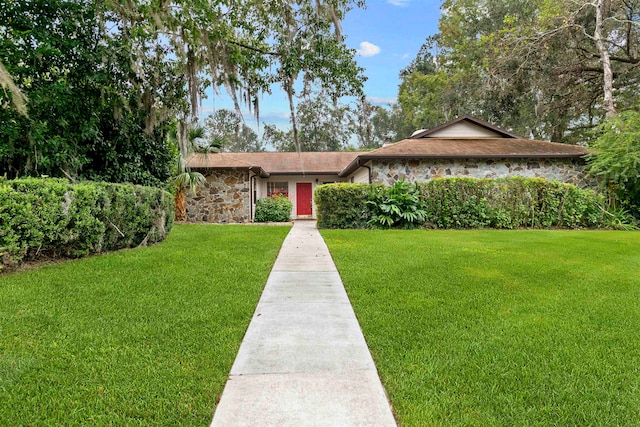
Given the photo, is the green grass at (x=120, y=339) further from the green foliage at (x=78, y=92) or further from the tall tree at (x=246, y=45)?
the tall tree at (x=246, y=45)

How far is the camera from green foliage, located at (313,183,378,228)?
35.8 feet

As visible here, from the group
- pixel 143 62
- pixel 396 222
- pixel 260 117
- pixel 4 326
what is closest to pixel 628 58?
pixel 396 222

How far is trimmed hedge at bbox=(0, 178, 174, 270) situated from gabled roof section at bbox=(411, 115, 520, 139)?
1108 cm

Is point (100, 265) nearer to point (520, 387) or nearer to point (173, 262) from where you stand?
point (173, 262)

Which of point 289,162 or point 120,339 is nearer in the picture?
point 120,339

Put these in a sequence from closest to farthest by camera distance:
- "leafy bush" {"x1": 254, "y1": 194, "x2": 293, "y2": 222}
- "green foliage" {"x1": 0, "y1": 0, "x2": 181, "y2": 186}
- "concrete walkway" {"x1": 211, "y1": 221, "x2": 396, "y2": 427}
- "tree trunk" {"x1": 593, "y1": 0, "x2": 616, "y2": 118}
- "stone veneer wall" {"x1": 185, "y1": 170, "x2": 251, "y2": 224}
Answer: "concrete walkway" {"x1": 211, "y1": 221, "x2": 396, "y2": 427} → "green foliage" {"x1": 0, "y1": 0, "x2": 181, "y2": 186} → "tree trunk" {"x1": 593, "y1": 0, "x2": 616, "y2": 118} → "stone veneer wall" {"x1": 185, "y1": 170, "x2": 251, "y2": 224} → "leafy bush" {"x1": 254, "y1": 194, "x2": 293, "y2": 222}

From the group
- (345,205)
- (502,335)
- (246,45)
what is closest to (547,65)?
(345,205)

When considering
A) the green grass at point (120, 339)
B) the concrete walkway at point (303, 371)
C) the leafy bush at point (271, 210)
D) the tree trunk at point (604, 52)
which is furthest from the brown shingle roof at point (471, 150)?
the concrete walkway at point (303, 371)

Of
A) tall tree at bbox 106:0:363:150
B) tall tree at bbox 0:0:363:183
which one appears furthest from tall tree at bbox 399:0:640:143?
tall tree at bbox 0:0:363:183

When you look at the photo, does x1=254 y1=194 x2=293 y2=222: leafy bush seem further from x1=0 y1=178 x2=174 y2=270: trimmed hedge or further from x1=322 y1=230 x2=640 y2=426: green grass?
x1=322 y1=230 x2=640 y2=426: green grass

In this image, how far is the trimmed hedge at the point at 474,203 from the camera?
10.9 metres

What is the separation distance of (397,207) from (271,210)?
662cm

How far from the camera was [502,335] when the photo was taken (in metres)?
2.92

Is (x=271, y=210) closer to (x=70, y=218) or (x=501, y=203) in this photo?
(x=501, y=203)
